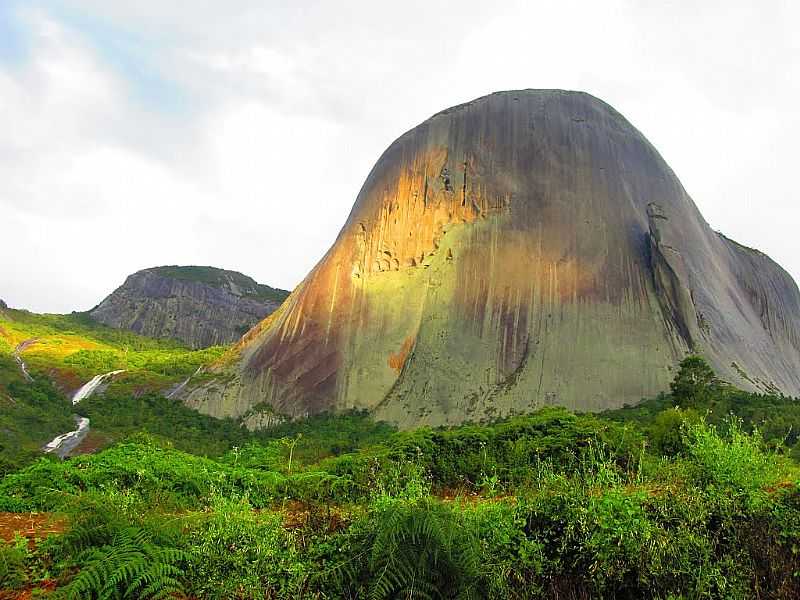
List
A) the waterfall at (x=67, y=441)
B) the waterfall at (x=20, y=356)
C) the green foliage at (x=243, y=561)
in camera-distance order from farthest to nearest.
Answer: the waterfall at (x=20, y=356) < the waterfall at (x=67, y=441) < the green foliage at (x=243, y=561)

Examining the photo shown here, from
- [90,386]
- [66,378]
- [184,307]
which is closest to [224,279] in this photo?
[184,307]

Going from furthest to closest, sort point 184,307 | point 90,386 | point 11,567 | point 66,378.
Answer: point 184,307 → point 66,378 → point 90,386 → point 11,567

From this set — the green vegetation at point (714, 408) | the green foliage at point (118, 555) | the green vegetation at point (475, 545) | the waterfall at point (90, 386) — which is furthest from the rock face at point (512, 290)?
the green foliage at point (118, 555)

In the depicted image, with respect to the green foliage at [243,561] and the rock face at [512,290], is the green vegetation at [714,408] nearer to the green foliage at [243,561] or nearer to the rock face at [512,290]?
the rock face at [512,290]

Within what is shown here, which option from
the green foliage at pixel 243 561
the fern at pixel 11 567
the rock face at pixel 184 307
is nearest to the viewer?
the fern at pixel 11 567

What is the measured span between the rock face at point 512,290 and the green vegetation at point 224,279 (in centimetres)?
5348

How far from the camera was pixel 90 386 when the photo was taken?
47.5 m

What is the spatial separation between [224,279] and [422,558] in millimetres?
99425

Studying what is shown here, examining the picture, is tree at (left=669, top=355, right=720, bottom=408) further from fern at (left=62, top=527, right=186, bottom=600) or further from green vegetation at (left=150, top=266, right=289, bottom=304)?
green vegetation at (left=150, top=266, right=289, bottom=304)

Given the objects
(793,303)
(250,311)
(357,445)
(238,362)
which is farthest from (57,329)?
(793,303)

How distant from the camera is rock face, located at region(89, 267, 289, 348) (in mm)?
89188

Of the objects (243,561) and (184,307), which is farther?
(184,307)

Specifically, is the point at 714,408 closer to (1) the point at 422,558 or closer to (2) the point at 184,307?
(1) the point at 422,558

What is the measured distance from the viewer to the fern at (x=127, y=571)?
4.71 metres
